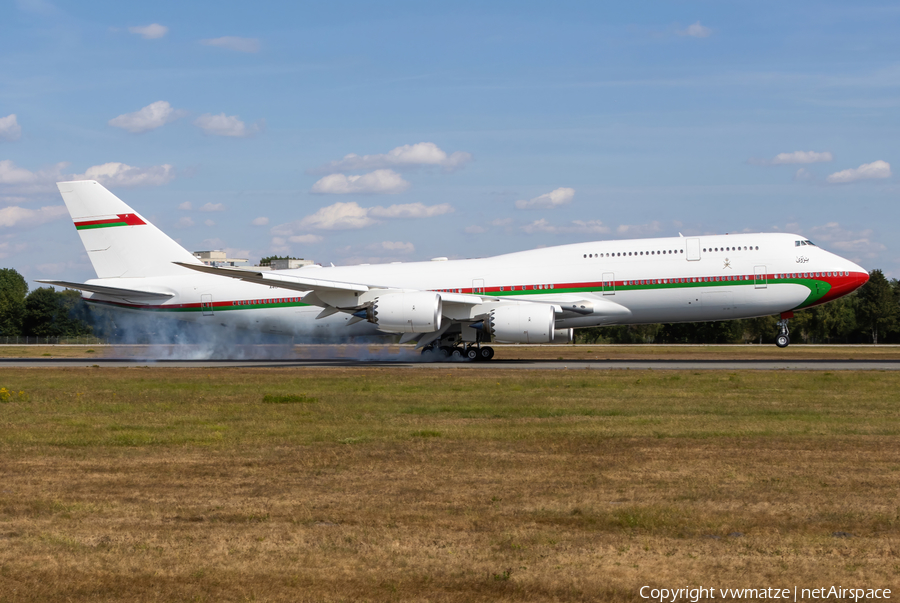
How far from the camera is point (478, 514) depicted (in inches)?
339

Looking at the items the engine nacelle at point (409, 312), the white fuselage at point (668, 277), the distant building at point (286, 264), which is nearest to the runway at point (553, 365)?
the engine nacelle at point (409, 312)

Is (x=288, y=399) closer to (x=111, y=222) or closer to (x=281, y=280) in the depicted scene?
(x=281, y=280)

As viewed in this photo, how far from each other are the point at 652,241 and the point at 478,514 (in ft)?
93.5

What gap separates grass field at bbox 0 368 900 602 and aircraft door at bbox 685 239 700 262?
15.8m

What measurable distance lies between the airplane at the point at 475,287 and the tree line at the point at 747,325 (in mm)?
48460

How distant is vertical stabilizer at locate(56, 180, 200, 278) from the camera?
39.9m

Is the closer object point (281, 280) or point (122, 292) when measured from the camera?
point (281, 280)

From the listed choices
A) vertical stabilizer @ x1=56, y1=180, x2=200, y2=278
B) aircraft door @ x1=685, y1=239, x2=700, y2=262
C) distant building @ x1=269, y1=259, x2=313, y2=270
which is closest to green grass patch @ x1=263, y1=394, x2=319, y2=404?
aircraft door @ x1=685, y1=239, x2=700, y2=262

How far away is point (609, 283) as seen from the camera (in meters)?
35.0

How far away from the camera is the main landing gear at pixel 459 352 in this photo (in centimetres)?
3738

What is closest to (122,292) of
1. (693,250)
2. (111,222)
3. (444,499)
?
(111,222)

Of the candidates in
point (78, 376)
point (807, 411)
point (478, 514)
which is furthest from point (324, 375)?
point (478, 514)

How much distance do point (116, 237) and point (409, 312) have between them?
51.4ft

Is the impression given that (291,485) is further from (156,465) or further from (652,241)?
(652,241)
